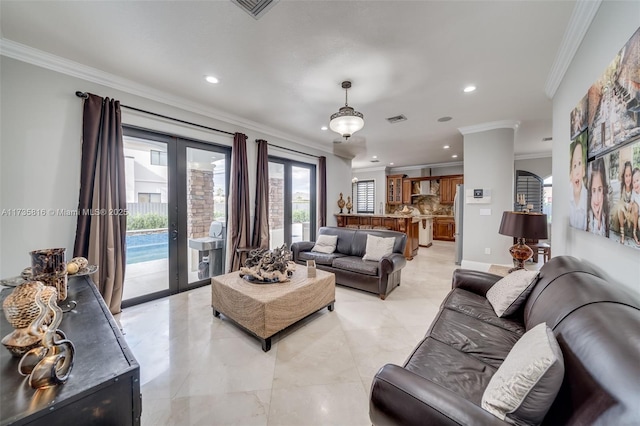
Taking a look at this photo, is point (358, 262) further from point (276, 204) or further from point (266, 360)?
point (276, 204)

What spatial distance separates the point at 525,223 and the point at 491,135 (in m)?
2.78

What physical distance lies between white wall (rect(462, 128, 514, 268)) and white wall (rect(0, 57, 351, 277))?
5832 millimetres

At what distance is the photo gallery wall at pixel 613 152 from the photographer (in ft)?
3.98

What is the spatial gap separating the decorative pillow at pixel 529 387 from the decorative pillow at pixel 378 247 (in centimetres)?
275

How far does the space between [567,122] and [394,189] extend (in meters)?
7.16

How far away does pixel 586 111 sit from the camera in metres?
1.85

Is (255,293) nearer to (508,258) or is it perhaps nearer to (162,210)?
(162,210)

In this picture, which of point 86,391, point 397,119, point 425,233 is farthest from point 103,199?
point 425,233

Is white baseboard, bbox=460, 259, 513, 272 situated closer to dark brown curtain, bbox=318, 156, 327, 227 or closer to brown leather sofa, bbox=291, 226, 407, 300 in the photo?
brown leather sofa, bbox=291, 226, 407, 300

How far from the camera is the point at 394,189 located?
9570 mm

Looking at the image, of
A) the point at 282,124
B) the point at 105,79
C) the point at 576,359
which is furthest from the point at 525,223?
the point at 105,79

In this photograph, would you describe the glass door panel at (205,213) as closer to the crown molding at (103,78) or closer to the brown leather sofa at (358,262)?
the crown molding at (103,78)

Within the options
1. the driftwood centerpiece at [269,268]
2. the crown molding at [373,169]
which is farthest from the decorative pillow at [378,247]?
the crown molding at [373,169]

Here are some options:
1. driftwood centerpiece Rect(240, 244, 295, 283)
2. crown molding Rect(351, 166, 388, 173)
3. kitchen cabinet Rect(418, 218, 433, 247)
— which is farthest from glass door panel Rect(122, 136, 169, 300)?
crown molding Rect(351, 166, 388, 173)
